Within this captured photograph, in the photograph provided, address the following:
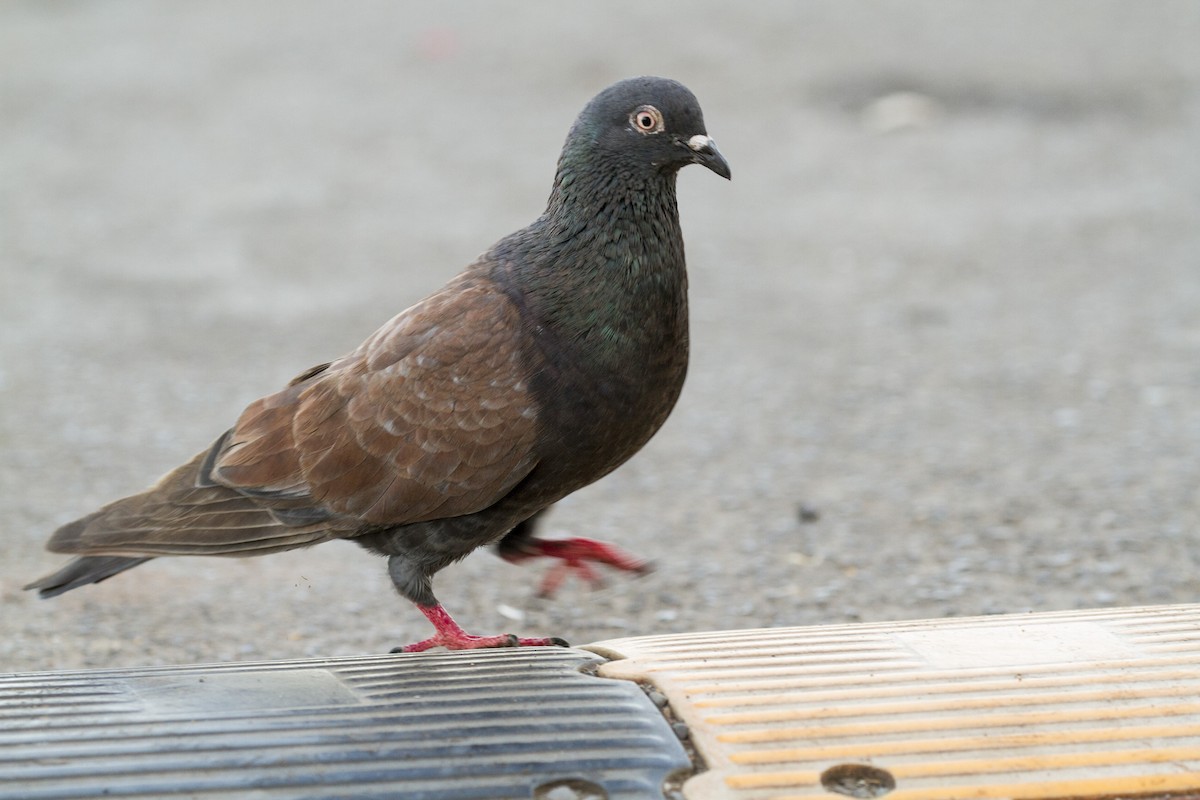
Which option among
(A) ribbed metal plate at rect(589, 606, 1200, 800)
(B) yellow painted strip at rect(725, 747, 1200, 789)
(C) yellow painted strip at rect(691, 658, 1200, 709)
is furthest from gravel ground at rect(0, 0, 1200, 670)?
(B) yellow painted strip at rect(725, 747, 1200, 789)

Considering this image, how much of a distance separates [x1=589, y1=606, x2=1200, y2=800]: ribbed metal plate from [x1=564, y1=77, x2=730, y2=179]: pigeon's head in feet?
4.27

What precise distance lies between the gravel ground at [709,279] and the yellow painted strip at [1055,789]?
2.12m

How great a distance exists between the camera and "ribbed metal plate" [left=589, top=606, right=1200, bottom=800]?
8.50 feet

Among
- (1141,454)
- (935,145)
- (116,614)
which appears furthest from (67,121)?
(1141,454)

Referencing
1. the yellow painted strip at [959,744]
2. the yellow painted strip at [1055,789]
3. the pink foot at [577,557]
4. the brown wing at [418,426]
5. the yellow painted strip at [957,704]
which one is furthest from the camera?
the pink foot at [577,557]

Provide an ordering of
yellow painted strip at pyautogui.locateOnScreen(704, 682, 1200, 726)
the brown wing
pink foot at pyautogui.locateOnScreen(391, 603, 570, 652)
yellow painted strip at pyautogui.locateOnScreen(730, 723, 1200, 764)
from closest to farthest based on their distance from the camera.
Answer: yellow painted strip at pyautogui.locateOnScreen(730, 723, 1200, 764) → yellow painted strip at pyautogui.locateOnScreen(704, 682, 1200, 726) → the brown wing → pink foot at pyautogui.locateOnScreen(391, 603, 570, 652)

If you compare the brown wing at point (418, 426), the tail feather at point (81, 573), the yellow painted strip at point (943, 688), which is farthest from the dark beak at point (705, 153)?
the tail feather at point (81, 573)

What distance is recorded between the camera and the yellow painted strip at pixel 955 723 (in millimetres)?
2732

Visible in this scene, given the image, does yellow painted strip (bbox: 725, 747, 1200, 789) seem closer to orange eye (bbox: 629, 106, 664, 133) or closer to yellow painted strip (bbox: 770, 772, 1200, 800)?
yellow painted strip (bbox: 770, 772, 1200, 800)

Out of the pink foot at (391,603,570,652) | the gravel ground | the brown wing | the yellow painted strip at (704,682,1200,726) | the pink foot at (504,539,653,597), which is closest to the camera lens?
the yellow painted strip at (704,682,1200,726)

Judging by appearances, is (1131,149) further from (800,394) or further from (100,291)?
→ (100,291)

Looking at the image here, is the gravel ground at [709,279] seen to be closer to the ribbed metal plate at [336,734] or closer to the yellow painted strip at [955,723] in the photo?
the ribbed metal plate at [336,734]

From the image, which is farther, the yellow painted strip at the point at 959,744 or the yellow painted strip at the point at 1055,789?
the yellow painted strip at the point at 959,744

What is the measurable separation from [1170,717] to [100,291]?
7.61 meters
